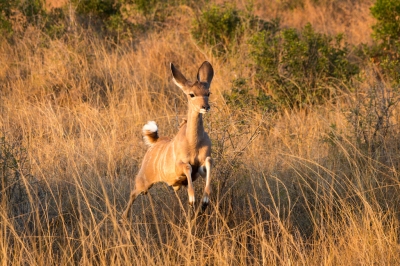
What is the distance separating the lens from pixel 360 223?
20.5 ft

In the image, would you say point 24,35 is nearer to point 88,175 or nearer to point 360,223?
point 88,175

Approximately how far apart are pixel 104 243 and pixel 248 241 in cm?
118

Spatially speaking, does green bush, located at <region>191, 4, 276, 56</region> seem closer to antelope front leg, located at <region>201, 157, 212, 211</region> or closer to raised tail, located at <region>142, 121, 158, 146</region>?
raised tail, located at <region>142, 121, 158, 146</region>

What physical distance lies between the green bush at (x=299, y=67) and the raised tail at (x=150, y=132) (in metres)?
3.71

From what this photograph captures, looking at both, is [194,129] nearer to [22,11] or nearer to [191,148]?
[191,148]

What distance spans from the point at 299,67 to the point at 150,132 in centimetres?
433

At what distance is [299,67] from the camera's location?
10.5 metres

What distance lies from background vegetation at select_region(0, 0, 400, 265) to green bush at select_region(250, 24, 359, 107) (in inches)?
1.1

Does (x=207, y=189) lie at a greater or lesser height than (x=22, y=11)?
lesser

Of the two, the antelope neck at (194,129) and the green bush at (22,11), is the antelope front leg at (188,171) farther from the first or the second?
the green bush at (22,11)

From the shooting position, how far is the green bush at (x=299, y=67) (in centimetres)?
1033

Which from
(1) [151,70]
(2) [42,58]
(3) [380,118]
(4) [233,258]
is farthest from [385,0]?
(4) [233,258]

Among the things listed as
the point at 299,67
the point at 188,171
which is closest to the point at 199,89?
the point at 188,171

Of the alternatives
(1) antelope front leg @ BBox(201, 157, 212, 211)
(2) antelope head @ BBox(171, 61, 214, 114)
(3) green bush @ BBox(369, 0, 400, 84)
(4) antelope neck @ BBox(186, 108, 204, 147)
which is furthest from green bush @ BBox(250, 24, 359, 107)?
(1) antelope front leg @ BBox(201, 157, 212, 211)
